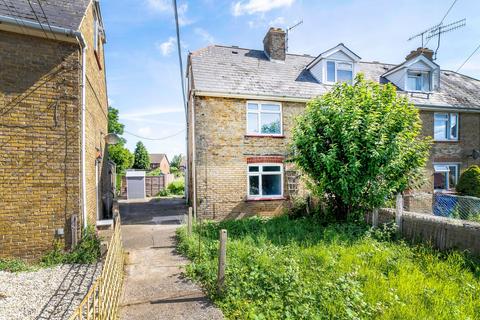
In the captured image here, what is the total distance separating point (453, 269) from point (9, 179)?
A: 9.47m

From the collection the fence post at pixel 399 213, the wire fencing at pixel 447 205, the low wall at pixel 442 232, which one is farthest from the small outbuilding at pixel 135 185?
the low wall at pixel 442 232

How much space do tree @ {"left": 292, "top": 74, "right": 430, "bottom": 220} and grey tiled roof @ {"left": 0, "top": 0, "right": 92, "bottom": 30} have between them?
6.98m

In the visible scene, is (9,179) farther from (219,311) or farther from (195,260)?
(219,311)

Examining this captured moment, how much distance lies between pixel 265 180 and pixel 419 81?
38.5 ft

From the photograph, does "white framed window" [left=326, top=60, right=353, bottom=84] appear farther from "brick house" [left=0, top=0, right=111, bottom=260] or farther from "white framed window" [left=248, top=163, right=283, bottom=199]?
"brick house" [left=0, top=0, right=111, bottom=260]

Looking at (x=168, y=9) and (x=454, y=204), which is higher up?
(x=168, y=9)

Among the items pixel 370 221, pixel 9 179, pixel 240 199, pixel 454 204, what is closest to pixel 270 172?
pixel 240 199

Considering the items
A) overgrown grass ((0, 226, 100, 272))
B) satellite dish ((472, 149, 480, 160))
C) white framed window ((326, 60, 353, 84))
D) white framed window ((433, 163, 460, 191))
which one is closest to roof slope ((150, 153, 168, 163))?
white framed window ((326, 60, 353, 84))

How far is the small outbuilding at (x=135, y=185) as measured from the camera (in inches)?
825

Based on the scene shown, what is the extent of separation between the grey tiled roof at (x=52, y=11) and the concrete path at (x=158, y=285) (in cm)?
582

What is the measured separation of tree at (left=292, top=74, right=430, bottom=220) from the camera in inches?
291

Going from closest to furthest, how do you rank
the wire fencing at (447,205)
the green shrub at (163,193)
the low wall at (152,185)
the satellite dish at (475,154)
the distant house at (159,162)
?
the wire fencing at (447,205)
the satellite dish at (475,154)
the green shrub at (163,193)
the low wall at (152,185)
the distant house at (159,162)

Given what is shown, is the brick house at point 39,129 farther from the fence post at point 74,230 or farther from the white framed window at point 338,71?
the white framed window at point 338,71

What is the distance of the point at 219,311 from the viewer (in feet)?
13.5
